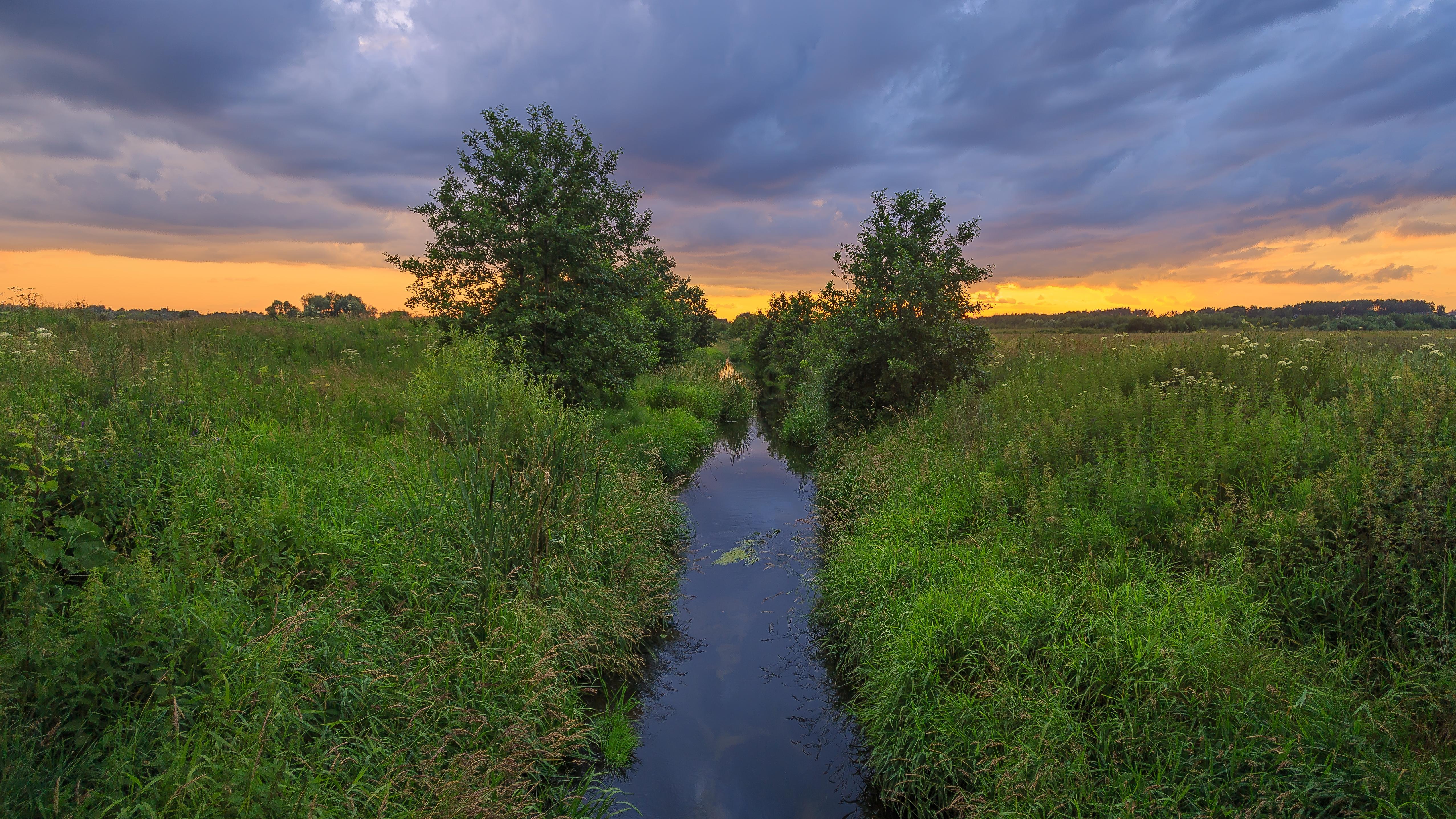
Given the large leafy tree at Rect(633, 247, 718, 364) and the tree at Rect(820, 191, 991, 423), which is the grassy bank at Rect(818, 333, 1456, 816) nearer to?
the tree at Rect(820, 191, 991, 423)

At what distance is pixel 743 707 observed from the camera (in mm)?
6090

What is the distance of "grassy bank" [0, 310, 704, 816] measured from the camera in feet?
9.99

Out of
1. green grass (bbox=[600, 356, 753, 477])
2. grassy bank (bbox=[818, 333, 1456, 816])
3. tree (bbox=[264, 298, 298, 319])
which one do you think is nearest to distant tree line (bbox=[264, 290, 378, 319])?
tree (bbox=[264, 298, 298, 319])

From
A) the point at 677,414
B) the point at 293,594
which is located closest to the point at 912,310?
the point at 677,414

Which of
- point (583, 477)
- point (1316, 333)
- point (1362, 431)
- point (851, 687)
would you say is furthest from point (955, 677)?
point (1316, 333)

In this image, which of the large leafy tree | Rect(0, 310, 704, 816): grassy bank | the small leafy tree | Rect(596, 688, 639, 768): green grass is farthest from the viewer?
the small leafy tree

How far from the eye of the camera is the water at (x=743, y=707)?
16.1 feet

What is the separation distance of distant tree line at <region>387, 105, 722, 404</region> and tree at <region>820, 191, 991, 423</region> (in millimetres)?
6144

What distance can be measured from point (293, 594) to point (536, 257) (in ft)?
36.5

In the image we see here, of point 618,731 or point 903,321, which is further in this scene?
point 903,321

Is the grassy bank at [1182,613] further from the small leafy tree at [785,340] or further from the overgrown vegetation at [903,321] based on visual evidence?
the small leafy tree at [785,340]

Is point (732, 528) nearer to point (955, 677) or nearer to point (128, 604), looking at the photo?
point (955, 677)

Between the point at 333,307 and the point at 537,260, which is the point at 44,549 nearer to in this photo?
the point at 537,260

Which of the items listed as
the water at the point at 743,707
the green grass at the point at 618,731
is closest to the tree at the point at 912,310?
the water at the point at 743,707
